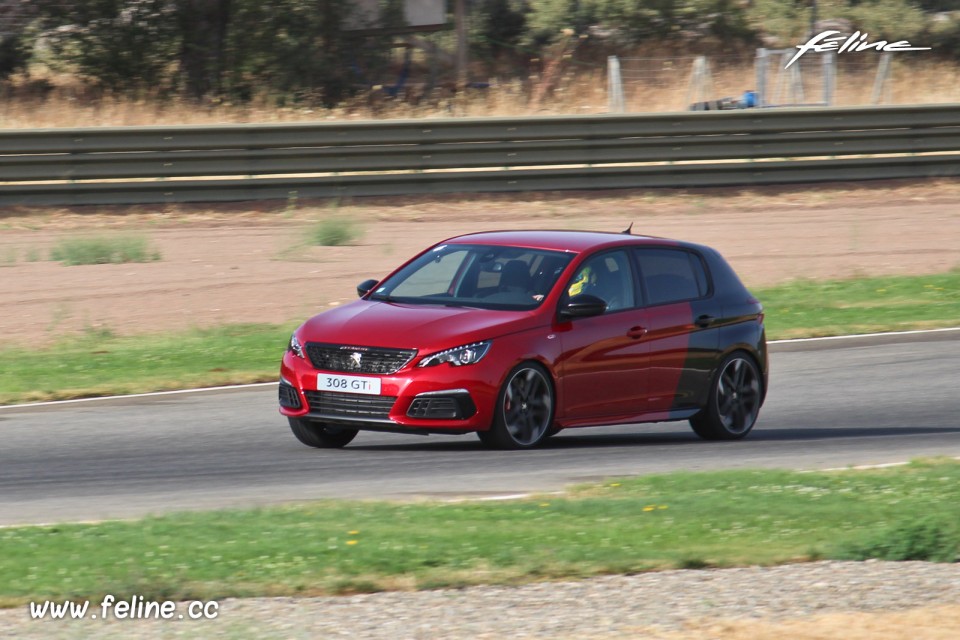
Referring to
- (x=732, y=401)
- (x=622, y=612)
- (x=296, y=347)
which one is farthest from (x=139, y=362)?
(x=622, y=612)

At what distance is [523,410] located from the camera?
11.2m

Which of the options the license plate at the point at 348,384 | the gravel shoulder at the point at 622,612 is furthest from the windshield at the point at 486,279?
the gravel shoulder at the point at 622,612

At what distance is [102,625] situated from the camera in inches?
246

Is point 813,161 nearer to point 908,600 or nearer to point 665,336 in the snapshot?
point 665,336

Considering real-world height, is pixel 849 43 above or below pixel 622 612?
below

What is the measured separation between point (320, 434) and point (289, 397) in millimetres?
548

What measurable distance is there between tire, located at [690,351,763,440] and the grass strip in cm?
471

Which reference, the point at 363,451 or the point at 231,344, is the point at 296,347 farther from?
the point at 231,344

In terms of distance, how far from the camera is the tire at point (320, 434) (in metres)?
11.6

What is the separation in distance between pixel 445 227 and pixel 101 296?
6.55m

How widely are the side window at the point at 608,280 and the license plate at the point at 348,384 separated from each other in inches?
70.4

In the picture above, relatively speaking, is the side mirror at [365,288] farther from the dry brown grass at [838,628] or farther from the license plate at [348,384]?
the dry brown grass at [838,628]

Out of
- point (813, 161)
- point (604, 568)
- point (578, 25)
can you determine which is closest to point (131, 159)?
point (813, 161)

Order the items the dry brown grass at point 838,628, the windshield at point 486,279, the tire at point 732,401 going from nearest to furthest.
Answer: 1. the dry brown grass at point 838,628
2. the windshield at point 486,279
3. the tire at point 732,401
